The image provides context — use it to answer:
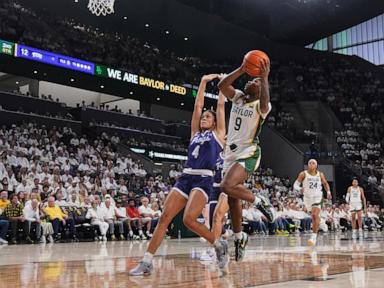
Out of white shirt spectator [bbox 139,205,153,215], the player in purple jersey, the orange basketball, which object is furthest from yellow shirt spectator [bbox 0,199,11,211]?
the orange basketball

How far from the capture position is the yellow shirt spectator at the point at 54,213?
1225cm

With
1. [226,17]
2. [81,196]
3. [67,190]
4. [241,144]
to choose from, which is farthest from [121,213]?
[226,17]

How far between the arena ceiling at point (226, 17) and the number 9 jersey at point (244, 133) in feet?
75.3

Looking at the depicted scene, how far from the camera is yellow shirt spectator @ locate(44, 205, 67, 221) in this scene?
482 inches

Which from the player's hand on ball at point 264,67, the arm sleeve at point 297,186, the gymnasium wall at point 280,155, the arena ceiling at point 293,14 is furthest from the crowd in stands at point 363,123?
the player's hand on ball at point 264,67

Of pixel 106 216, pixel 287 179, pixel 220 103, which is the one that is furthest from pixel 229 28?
pixel 220 103

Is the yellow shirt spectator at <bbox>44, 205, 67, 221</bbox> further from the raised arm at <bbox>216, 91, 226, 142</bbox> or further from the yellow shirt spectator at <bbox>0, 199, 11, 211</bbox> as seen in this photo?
the raised arm at <bbox>216, 91, 226, 142</bbox>

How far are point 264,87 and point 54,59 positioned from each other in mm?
17980

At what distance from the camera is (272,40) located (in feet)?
120

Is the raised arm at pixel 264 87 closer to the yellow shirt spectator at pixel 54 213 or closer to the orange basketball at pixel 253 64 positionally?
the orange basketball at pixel 253 64

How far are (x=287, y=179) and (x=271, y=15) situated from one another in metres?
13.4

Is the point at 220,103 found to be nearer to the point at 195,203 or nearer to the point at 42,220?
the point at 195,203

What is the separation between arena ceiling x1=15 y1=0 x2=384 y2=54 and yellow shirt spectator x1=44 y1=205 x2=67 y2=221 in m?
16.7

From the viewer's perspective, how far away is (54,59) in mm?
21312
